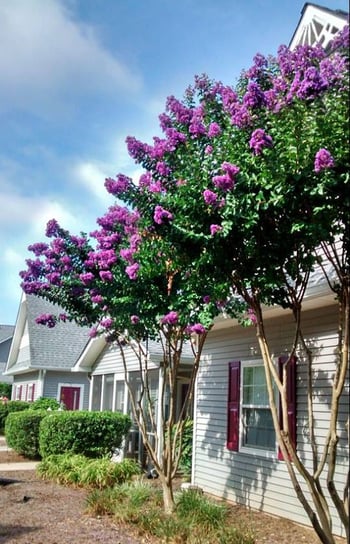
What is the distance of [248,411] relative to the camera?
30.4ft

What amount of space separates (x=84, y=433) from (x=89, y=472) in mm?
2731

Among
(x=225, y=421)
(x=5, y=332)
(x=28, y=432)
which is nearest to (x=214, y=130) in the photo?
(x=225, y=421)

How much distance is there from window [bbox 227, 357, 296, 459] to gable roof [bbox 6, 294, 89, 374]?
46.4 feet

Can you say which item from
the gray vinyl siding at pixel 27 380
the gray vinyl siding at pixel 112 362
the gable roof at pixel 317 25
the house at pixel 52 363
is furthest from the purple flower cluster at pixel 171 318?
the gray vinyl siding at pixel 27 380

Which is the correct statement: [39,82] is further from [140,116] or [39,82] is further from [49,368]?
[49,368]

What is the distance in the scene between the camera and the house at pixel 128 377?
13414mm

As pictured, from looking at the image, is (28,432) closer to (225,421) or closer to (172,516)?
(225,421)

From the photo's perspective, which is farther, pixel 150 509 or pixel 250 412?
pixel 250 412

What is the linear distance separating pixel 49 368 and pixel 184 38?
18.1m

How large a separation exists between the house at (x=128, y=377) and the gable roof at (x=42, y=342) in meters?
3.26

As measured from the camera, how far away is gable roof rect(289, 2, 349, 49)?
4.22 m

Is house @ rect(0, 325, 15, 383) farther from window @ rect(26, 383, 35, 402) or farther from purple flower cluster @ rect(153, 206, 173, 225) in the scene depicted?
purple flower cluster @ rect(153, 206, 173, 225)

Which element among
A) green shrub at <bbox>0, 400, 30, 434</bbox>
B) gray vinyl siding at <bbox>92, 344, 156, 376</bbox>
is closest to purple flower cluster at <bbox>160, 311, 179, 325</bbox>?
gray vinyl siding at <bbox>92, 344, 156, 376</bbox>

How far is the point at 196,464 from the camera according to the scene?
10758 mm
